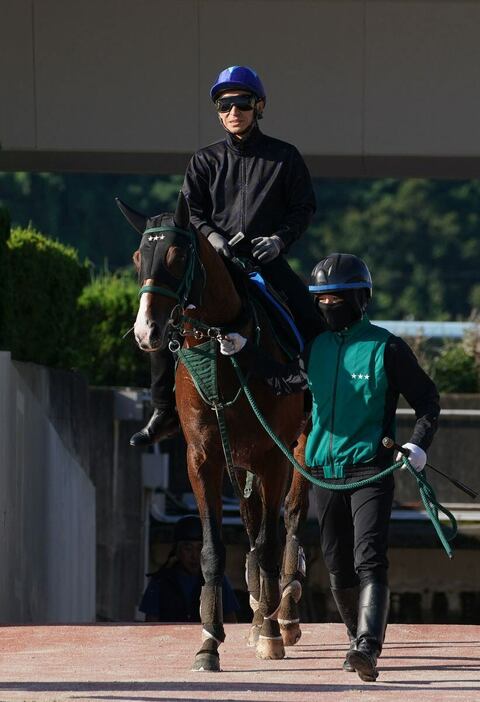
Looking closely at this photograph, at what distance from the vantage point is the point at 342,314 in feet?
29.7

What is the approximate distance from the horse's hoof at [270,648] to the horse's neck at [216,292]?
1.70 m

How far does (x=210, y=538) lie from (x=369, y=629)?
1.30 metres

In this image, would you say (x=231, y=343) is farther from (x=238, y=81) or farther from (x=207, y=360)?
(x=238, y=81)

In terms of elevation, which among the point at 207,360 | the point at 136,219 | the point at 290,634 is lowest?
the point at 290,634

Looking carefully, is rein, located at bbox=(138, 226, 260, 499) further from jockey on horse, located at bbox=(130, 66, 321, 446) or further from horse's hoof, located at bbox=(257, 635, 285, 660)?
horse's hoof, located at bbox=(257, 635, 285, 660)

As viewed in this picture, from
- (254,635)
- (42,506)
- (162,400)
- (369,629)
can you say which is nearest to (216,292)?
(162,400)

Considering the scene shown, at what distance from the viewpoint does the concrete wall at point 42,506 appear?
13.3m

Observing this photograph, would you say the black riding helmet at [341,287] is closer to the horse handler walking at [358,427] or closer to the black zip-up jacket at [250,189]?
the horse handler walking at [358,427]

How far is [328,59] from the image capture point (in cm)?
1568

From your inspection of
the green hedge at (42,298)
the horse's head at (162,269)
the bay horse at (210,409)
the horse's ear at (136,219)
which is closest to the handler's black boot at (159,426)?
the bay horse at (210,409)

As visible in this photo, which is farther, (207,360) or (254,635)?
(254,635)

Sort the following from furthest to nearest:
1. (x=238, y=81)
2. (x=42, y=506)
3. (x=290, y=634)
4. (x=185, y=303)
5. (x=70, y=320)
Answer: (x=70, y=320) < (x=42, y=506) < (x=290, y=634) < (x=238, y=81) < (x=185, y=303)

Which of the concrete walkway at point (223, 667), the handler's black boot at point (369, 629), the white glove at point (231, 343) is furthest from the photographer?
the white glove at point (231, 343)

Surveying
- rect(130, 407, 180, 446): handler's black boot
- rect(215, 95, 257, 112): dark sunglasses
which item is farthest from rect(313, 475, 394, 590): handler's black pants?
rect(215, 95, 257, 112): dark sunglasses
